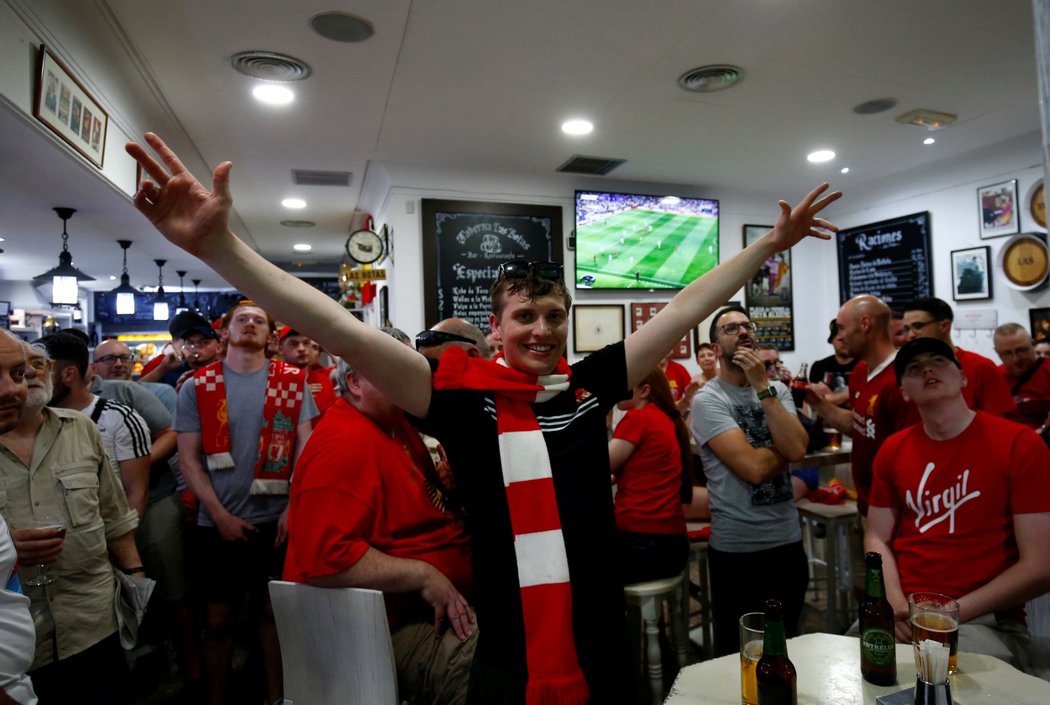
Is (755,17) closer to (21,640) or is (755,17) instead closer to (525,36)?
(525,36)

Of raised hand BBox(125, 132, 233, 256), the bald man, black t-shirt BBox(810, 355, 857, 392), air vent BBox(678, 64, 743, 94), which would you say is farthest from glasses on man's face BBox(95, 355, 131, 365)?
black t-shirt BBox(810, 355, 857, 392)

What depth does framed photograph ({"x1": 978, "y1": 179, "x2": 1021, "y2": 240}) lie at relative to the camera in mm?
5070

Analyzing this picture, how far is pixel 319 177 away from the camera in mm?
5750

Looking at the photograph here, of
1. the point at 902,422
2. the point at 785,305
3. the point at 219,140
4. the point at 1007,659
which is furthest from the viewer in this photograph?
the point at 785,305

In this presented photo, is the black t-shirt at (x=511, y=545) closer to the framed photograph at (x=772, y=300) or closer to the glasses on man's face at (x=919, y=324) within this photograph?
the glasses on man's face at (x=919, y=324)

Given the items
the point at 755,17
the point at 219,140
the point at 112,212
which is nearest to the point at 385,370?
the point at 755,17

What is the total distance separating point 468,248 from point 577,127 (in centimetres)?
150

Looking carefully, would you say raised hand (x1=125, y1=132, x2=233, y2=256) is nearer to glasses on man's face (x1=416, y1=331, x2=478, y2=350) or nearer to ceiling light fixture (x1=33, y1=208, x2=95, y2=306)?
glasses on man's face (x1=416, y1=331, x2=478, y2=350)

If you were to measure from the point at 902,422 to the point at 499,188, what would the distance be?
3.97 meters

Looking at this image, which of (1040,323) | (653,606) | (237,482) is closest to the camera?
(653,606)

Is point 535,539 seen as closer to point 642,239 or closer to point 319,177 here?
point 642,239

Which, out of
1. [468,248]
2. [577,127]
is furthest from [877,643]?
[468,248]

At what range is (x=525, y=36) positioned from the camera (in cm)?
311

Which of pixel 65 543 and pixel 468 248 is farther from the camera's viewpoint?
pixel 468 248
